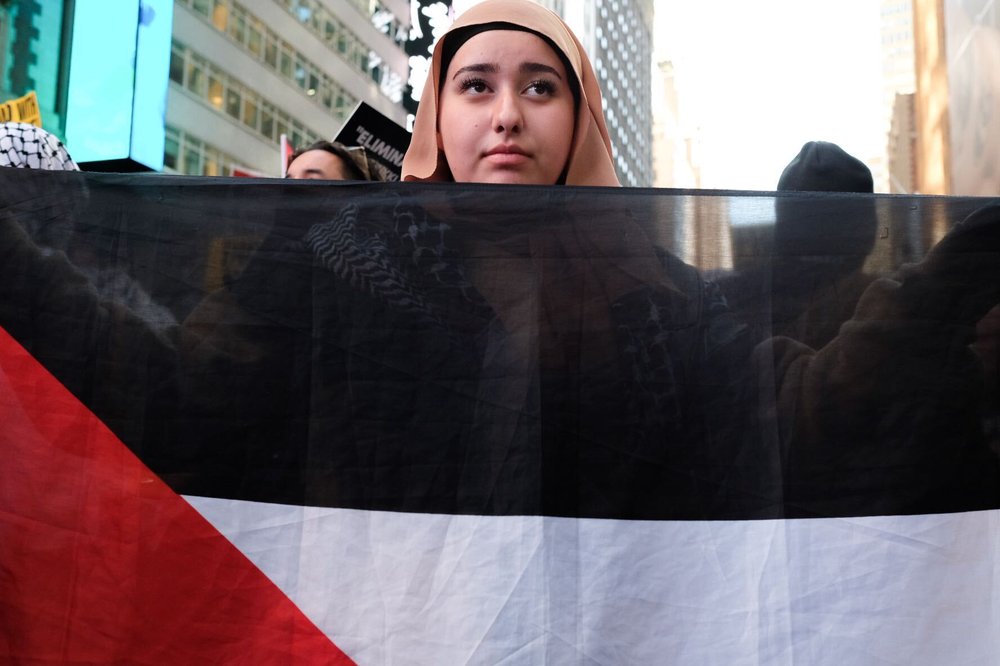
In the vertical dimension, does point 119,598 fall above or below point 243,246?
below

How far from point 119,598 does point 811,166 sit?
1.86 metres

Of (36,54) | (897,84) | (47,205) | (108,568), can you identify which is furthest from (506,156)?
(897,84)

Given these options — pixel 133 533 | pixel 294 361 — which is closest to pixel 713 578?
pixel 294 361

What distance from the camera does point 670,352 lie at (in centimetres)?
144

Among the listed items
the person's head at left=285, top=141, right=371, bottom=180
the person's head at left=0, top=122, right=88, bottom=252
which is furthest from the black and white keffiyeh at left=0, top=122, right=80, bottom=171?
the person's head at left=285, top=141, right=371, bottom=180

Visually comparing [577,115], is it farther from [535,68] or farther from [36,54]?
[36,54]

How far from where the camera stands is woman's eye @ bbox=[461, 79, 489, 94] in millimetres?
1648

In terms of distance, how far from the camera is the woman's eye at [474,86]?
1.65 m

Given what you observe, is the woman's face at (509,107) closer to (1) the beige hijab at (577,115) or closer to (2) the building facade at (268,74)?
(1) the beige hijab at (577,115)

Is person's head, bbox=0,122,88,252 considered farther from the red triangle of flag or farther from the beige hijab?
the beige hijab

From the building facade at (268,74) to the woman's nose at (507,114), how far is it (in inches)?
544

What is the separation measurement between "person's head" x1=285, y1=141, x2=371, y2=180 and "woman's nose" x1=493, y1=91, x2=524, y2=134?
1.57 metres

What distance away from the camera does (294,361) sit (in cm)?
143

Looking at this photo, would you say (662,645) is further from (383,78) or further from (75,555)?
(383,78)
